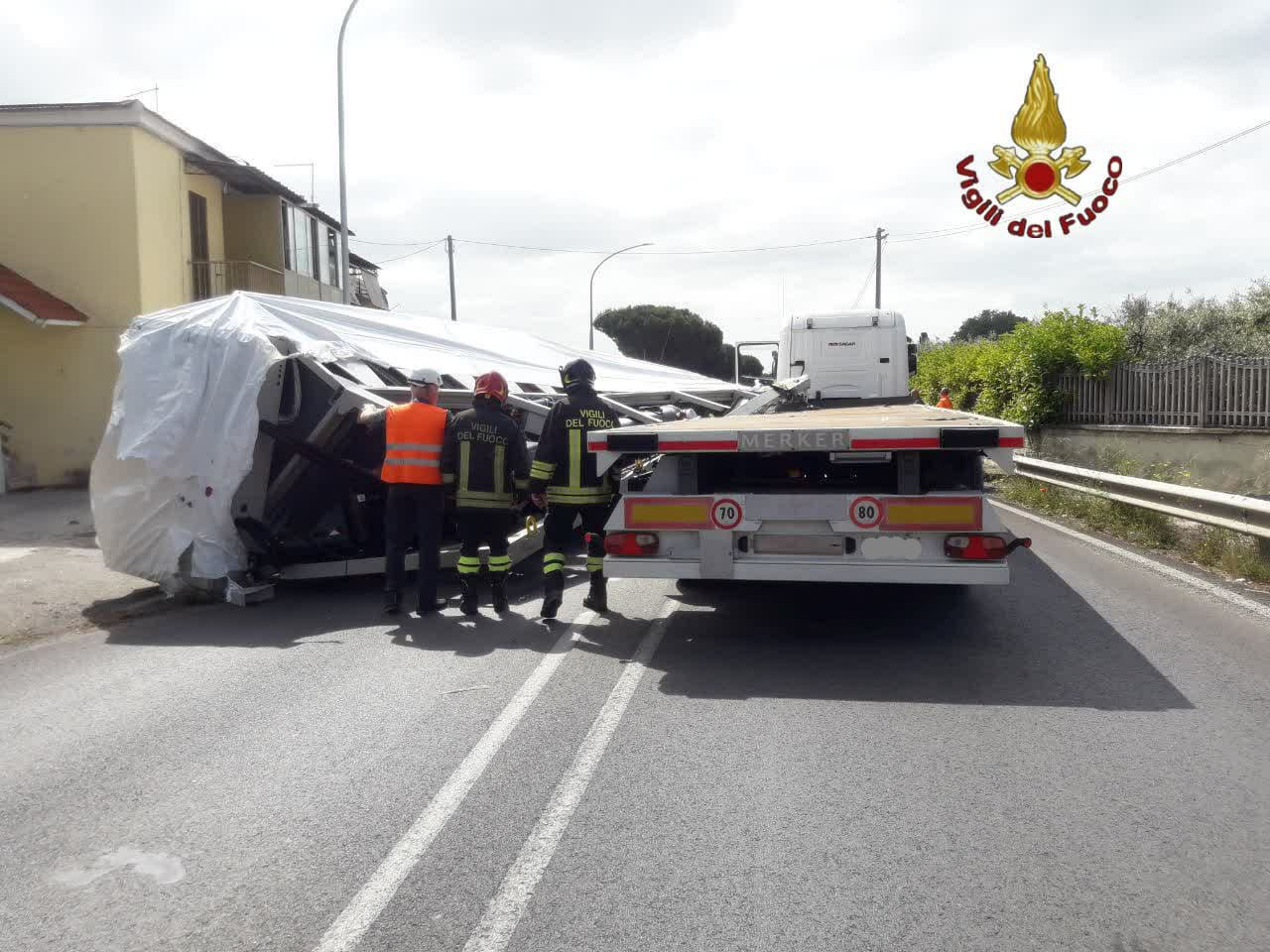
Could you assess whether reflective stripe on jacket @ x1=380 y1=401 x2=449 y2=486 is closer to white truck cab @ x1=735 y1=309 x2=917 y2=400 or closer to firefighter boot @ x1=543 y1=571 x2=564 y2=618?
firefighter boot @ x1=543 y1=571 x2=564 y2=618

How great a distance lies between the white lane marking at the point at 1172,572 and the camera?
7.43 metres

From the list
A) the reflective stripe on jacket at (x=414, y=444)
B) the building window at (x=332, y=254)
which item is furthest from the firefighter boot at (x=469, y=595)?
the building window at (x=332, y=254)

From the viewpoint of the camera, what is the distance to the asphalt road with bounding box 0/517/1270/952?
3.21m

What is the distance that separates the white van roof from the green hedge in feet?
21.5

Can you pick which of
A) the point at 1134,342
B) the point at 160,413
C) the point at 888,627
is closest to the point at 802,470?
the point at 888,627

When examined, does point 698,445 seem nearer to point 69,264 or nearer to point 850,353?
point 850,353

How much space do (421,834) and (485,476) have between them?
413 cm

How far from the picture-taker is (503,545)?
311 inches

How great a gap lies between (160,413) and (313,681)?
133 inches

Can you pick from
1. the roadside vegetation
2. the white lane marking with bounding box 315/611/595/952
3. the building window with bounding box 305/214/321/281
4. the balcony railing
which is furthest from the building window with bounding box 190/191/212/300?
the roadside vegetation

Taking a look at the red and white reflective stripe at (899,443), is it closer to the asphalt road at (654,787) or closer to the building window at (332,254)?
the asphalt road at (654,787)

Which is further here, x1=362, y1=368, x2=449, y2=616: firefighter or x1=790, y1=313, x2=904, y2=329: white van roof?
x1=790, y1=313, x2=904, y2=329: white van roof

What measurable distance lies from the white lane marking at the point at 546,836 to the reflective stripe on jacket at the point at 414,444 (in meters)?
2.77

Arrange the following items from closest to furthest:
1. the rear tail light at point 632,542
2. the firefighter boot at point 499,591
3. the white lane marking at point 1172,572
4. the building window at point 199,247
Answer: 1. the rear tail light at point 632,542
2. the white lane marking at point 1172,572
3. the firefighter boot at point 499,591
4. the building window at point 199,247
